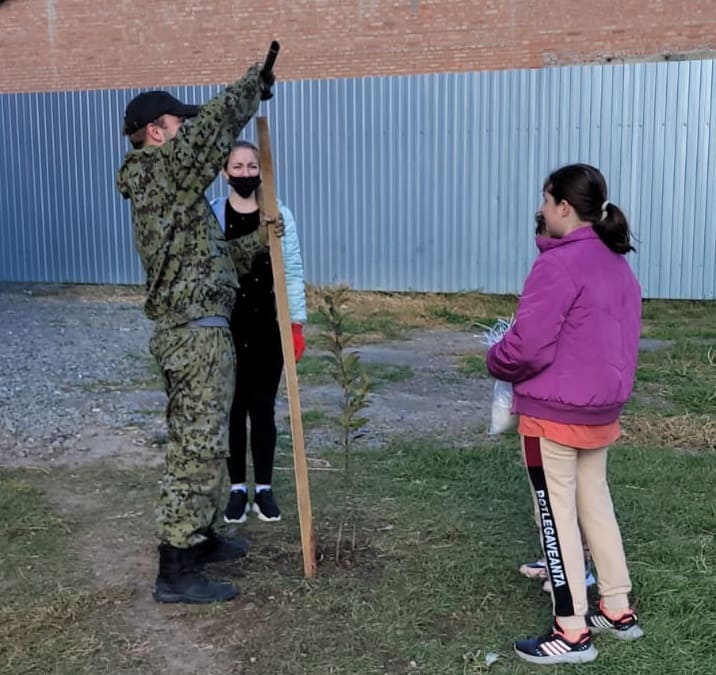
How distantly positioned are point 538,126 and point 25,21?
35.6 feet

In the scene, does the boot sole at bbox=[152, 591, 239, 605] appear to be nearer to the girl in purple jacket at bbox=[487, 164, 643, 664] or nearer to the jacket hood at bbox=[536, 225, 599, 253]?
the girl in purple jacket at bbox=[487, 164, 643, 664]

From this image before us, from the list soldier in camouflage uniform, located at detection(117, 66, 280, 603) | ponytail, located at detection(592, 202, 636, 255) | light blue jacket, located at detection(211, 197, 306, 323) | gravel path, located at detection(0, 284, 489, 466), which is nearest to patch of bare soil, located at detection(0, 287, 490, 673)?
gravel path, located at detection(0, 284, 489, 466)

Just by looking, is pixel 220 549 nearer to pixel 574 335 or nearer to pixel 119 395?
pixel 574 335

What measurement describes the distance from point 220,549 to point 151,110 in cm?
188

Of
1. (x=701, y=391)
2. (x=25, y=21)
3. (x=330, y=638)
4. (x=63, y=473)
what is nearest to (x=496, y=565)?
(x=330, y=638)

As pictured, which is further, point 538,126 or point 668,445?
point 538,126

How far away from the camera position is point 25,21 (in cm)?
1764

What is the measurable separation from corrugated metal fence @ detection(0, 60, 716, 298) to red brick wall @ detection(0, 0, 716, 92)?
2.50 meters

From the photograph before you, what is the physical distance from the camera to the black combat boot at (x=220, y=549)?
4.00 m

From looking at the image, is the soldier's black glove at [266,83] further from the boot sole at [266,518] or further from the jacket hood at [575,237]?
the boot sole at [266,518]

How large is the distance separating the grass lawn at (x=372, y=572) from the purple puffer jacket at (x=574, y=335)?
35.5 inches

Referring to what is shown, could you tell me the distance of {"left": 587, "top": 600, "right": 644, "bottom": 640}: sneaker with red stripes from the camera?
3.32 metres

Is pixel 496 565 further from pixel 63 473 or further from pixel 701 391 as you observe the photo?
pixel 701 391

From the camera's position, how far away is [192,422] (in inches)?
140
